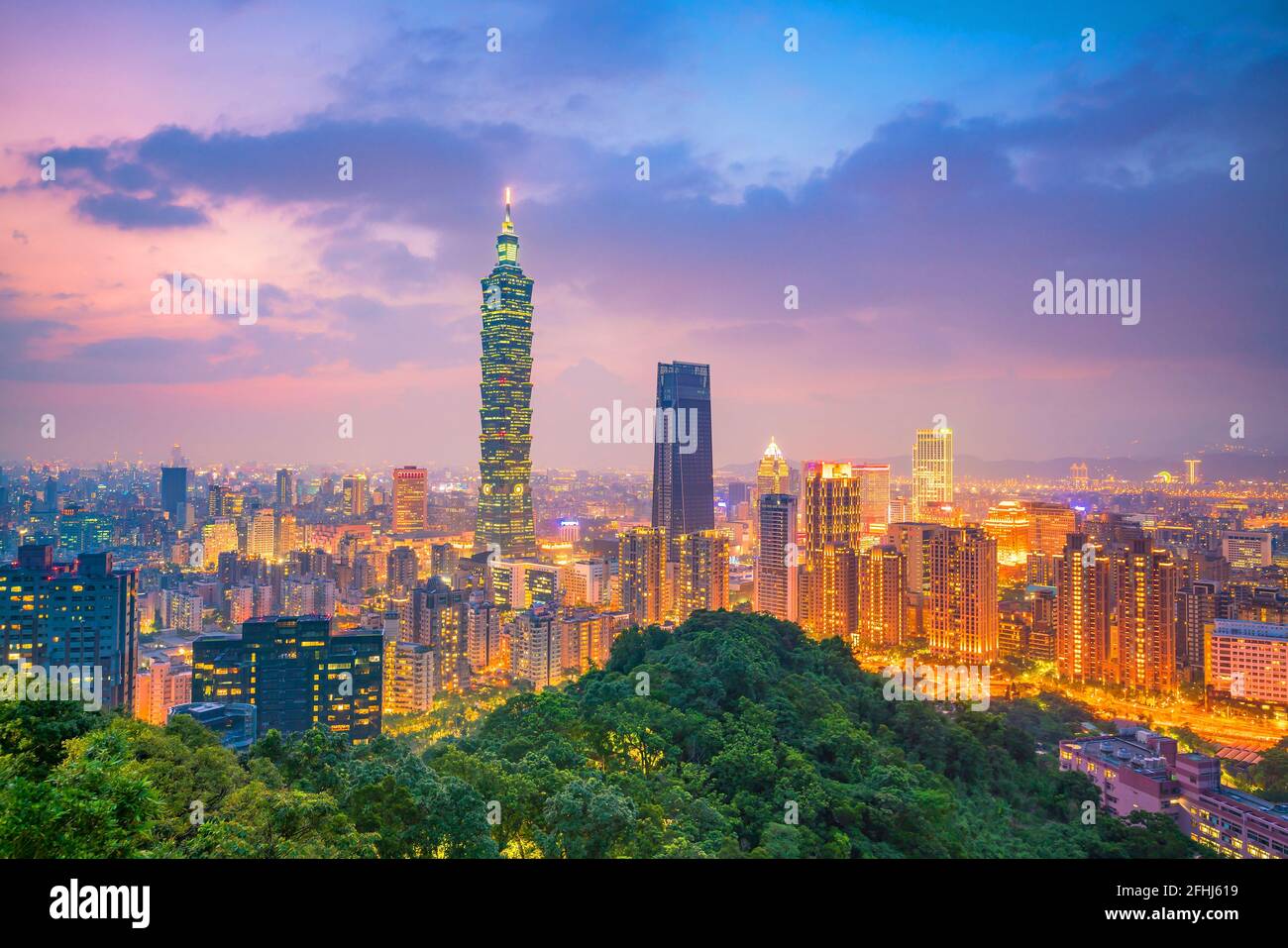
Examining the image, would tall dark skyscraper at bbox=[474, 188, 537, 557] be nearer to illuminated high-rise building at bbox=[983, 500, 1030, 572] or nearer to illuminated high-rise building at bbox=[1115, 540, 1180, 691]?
illuminated high-rise building at bbox=[983, 500, 1030, 572]

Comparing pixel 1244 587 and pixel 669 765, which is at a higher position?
pixel 1244 587

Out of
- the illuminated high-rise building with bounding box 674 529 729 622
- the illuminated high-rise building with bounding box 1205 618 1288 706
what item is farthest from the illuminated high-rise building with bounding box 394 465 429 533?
the illuminated high-rise building with bounding box 1205 618 1288 706

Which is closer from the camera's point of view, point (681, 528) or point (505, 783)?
point (505, 783)

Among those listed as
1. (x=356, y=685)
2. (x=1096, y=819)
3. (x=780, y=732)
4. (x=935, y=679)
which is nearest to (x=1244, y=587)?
(x=935, y=679)

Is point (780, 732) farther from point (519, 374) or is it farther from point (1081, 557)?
point (519, 374)

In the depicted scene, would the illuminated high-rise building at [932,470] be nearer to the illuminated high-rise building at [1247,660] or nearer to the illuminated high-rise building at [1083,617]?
the illuminated high-rise building at [1083,617]

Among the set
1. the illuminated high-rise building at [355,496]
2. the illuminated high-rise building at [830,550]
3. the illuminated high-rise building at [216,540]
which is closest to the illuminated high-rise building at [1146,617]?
the illuminated high-rise building at [830,550]
